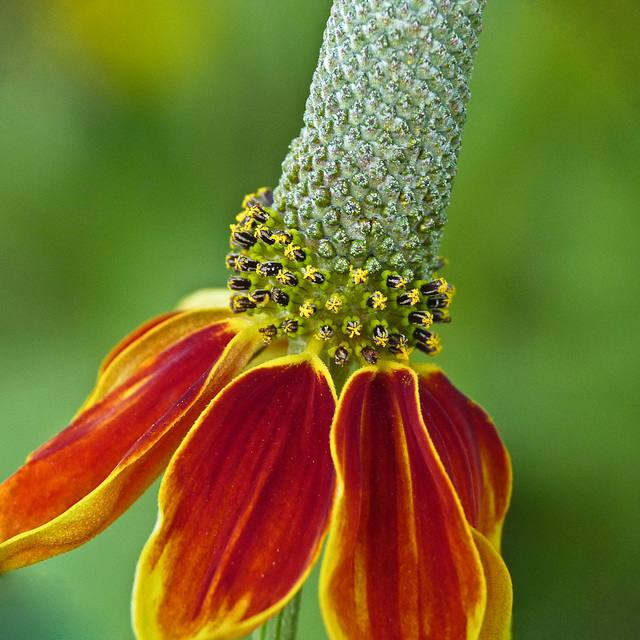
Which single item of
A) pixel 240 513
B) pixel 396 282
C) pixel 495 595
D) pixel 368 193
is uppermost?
pixel 368 193

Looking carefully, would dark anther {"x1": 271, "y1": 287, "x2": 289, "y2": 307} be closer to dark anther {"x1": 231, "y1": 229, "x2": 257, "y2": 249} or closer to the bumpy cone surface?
the bumpy cone surface

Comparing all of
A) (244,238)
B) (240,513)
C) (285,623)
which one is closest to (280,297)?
(244,238)

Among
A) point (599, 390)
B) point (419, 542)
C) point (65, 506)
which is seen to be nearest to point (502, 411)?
point (599, 390)

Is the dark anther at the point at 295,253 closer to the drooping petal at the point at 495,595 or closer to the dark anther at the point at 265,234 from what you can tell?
the dark anther at the point at 265,234

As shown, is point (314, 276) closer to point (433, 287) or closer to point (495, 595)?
point (433, 287)

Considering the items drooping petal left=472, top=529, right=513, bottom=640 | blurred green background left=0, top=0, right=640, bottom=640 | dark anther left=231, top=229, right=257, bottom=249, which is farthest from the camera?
blurred green background left=0, top=0, right=640, bottom=640

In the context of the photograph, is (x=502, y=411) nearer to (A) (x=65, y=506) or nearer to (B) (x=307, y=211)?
(B) (x=307, y=211)

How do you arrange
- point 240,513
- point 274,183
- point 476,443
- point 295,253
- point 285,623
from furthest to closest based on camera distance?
point 274,183 < point 476,443 < point 295,253 < point 285,623 < point 240,513

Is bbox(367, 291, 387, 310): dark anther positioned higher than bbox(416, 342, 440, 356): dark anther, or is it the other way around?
bbox(367, 291, 387, 310): dark anther

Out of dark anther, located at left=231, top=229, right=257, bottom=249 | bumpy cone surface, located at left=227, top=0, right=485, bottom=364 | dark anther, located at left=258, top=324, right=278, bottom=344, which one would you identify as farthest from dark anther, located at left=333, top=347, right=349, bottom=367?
dark anther, located at left=231, top=229, right=257, bottom=249
